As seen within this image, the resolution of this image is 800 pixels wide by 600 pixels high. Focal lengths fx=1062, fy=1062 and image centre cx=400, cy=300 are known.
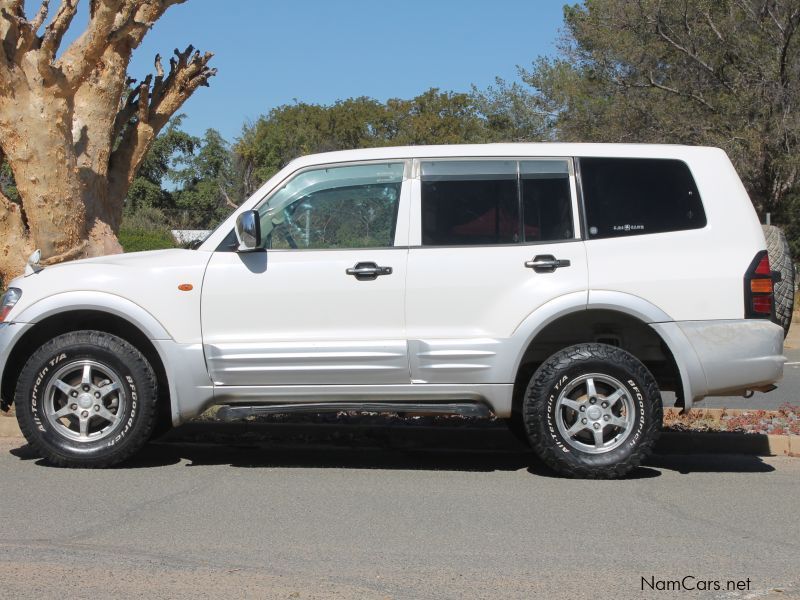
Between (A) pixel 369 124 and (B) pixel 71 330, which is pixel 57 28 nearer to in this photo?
(B) pixel 71 330

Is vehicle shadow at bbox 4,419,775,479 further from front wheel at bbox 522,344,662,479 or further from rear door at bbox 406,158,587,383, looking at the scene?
rear door at bbox 406,158,587,383

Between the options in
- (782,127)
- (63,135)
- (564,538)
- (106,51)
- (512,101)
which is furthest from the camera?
(512,101)

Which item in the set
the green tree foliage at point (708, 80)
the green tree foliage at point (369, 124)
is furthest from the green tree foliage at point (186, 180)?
the green tree foliage at point (708, 80)

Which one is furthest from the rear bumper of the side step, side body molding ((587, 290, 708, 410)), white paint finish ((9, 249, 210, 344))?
white paint finish ((9, 249, 210, 344))

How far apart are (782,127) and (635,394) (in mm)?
21529

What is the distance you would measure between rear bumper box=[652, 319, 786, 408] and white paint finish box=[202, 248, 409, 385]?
171 cm

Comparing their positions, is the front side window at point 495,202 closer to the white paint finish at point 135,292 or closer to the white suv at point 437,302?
the white suv at point 437,302

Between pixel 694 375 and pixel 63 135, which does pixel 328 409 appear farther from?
pixel 63 135

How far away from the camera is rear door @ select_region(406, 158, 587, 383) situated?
22.0ft

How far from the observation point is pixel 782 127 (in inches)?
1029

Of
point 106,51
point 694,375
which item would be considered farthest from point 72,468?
point 106,51

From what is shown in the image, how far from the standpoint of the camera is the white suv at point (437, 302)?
264 inches

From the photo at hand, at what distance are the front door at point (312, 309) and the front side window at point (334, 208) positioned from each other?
1 cm

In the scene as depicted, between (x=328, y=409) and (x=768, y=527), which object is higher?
(x=328, y=409)
